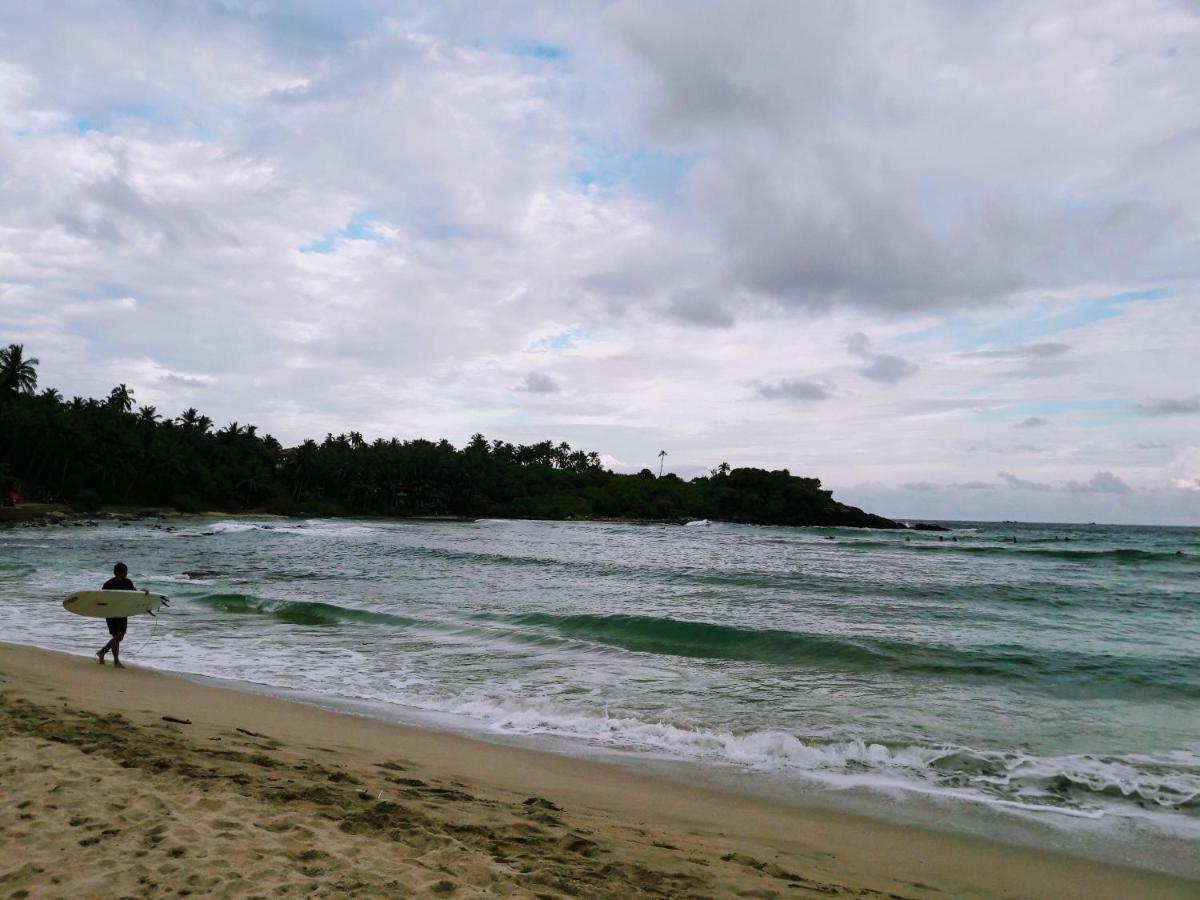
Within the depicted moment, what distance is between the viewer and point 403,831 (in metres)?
4.89

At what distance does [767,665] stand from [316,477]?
107390mm

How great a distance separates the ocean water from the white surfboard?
3.29 feet

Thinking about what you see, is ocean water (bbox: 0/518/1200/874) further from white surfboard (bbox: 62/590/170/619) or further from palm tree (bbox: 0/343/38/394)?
palm tree (bbox: 0/343/38/394)

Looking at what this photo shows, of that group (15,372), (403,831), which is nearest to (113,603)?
(403,831)

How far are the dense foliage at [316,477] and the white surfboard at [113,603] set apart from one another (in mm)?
63883

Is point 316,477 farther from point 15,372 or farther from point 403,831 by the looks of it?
point 403,831

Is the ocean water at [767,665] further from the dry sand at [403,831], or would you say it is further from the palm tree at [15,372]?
the palm tree at [15,372]

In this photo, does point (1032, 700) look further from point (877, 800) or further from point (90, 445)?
point (90, 445)

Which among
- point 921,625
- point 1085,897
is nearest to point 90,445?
point 921,625

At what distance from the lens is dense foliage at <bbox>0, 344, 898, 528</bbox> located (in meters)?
77.1

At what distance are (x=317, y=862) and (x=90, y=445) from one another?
92563mm

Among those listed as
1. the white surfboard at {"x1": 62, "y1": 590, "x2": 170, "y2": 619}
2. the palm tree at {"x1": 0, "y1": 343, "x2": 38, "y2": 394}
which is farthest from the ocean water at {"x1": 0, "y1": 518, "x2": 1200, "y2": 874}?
the palm tree at {"x1": 0, "y1": 343, "x2": 38, "y2": 394}

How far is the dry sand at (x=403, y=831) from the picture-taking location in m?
4.10

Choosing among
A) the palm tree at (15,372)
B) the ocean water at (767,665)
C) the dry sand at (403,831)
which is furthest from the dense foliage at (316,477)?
the dry sand at (403,831)
